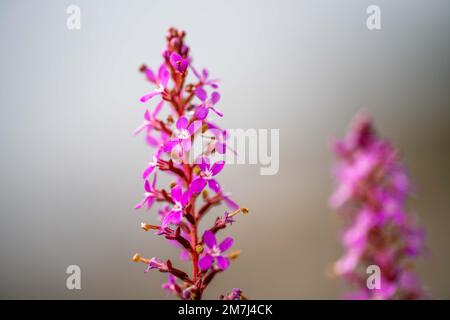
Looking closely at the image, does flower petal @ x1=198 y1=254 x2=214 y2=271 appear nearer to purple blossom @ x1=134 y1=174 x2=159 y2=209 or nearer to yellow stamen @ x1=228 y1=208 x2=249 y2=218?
yellow stamen @ x1=228 y1=208 x2=249 y2=218

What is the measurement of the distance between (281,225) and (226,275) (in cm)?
1125

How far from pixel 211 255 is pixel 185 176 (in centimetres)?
69

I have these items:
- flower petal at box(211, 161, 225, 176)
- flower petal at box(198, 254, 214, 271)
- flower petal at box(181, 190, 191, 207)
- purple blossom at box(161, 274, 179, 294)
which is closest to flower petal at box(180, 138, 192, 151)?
flower petal at box(211, 161, 225, 176)

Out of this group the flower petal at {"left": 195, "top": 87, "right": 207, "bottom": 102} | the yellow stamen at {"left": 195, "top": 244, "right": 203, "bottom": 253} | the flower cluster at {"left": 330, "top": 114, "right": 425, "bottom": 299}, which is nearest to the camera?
the yellow stamen at {"left": 195, "top": 244, "right": 203, "bottom": 253}

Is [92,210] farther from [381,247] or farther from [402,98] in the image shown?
[402,98]

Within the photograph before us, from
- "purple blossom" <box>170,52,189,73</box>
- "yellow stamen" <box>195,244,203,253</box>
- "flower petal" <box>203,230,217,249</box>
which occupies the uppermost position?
"purple blossom" <box>170,52,189,73</box>

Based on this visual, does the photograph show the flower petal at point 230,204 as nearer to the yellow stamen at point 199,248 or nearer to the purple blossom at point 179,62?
the yellow stamen at point 199,248

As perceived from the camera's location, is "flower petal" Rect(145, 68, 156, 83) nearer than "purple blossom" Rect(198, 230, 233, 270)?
No

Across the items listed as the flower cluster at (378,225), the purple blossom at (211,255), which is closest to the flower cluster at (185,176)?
the purple blossom at (211,255)

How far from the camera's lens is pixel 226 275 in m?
26.7

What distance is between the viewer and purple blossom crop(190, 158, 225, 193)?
133 inches

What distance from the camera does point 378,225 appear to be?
539 cm

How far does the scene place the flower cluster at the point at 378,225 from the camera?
5230 millimetres

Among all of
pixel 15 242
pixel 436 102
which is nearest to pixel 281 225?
pixel 15 242
